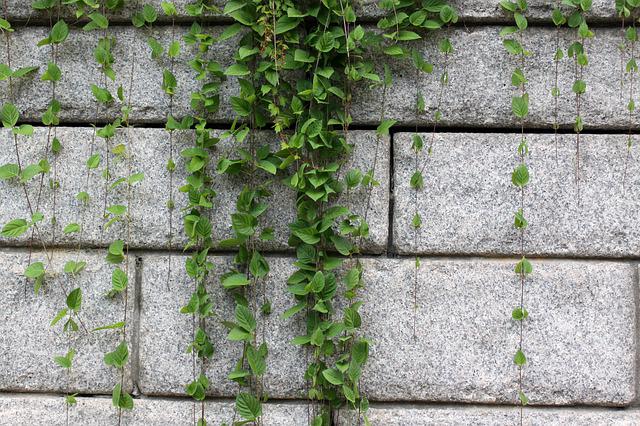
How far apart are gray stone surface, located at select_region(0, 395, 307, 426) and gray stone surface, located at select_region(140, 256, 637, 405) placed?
2.4 inches

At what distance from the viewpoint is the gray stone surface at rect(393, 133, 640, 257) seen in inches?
101

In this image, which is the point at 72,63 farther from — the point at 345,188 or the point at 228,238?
the point at 345,188

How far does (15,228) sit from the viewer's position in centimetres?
256

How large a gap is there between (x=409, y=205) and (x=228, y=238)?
80cm

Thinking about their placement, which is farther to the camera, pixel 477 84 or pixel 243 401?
pixel 477 84

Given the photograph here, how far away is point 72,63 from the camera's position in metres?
2.68

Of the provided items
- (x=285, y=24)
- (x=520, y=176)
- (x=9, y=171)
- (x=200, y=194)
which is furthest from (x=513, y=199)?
(x=9, y=171)

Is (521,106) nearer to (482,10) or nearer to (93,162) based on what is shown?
(482,10)

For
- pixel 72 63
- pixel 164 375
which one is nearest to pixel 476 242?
pixel 164 375

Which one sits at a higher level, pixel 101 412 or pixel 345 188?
pixel 345 188

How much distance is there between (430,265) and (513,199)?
460 mm

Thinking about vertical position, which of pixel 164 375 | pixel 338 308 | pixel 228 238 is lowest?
pixel 164 375

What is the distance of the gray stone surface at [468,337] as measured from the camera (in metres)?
2.54

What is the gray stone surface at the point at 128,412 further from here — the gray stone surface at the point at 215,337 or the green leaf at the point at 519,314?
the green leaf at the point at 519,314
